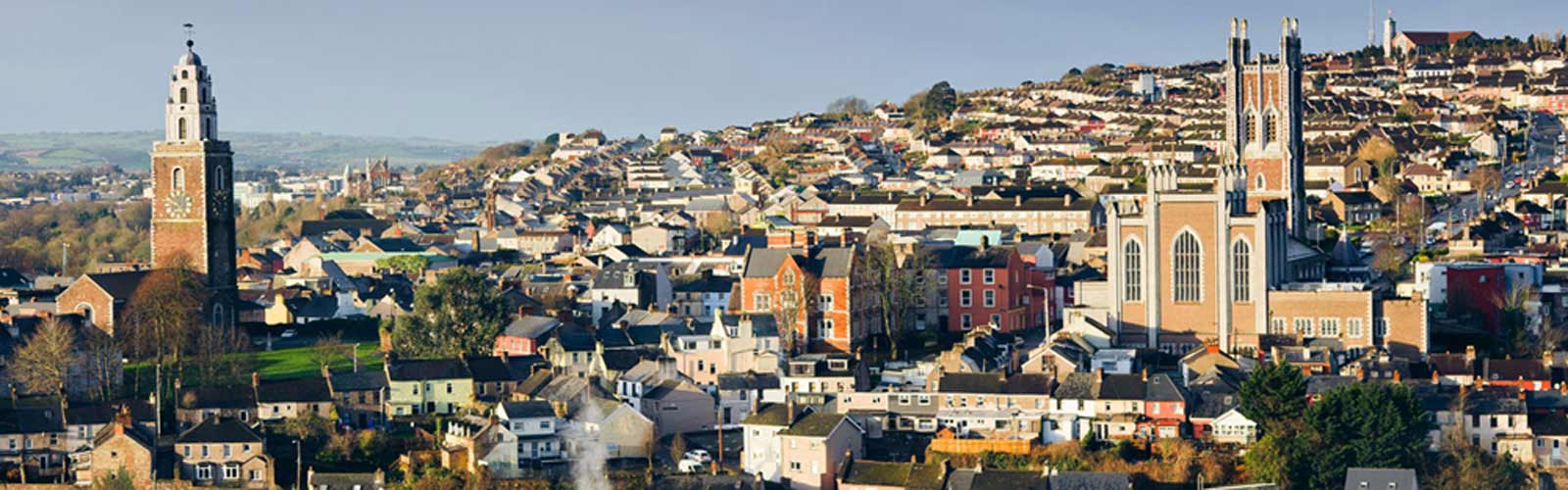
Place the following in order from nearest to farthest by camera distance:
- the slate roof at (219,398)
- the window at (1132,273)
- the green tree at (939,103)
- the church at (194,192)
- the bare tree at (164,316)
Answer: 1. the slate roof at (219,398)
2. the window at (1132,273)
3. the bare tree at (164,316)
4. the church at (194,192)
5. the green tree at (939,103)

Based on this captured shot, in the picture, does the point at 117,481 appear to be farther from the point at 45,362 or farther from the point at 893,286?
the point at 893,286

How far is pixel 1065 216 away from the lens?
82.4m

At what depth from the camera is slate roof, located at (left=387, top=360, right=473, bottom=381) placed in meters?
50.8

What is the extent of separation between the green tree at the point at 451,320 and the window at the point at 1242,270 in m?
15.3

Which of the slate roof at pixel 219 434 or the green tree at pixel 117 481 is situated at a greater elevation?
the slate roof at pixel 219 434

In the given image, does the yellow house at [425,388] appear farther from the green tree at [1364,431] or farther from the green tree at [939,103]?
the green tree at [939,103]

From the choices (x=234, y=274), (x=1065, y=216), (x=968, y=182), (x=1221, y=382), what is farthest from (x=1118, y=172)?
(x=1221, y=382)

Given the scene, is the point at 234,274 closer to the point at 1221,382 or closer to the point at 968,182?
the point at 1221,382

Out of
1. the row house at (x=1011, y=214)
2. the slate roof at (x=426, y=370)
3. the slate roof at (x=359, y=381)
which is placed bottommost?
the slate roof at (x=359, y=381)

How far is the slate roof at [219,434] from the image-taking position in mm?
46562

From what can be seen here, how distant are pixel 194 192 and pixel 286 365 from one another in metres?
7.43

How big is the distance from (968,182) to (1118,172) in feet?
19.2

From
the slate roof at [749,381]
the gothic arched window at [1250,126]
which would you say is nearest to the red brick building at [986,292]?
the slate roof at [749,381]

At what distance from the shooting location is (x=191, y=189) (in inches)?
2436
